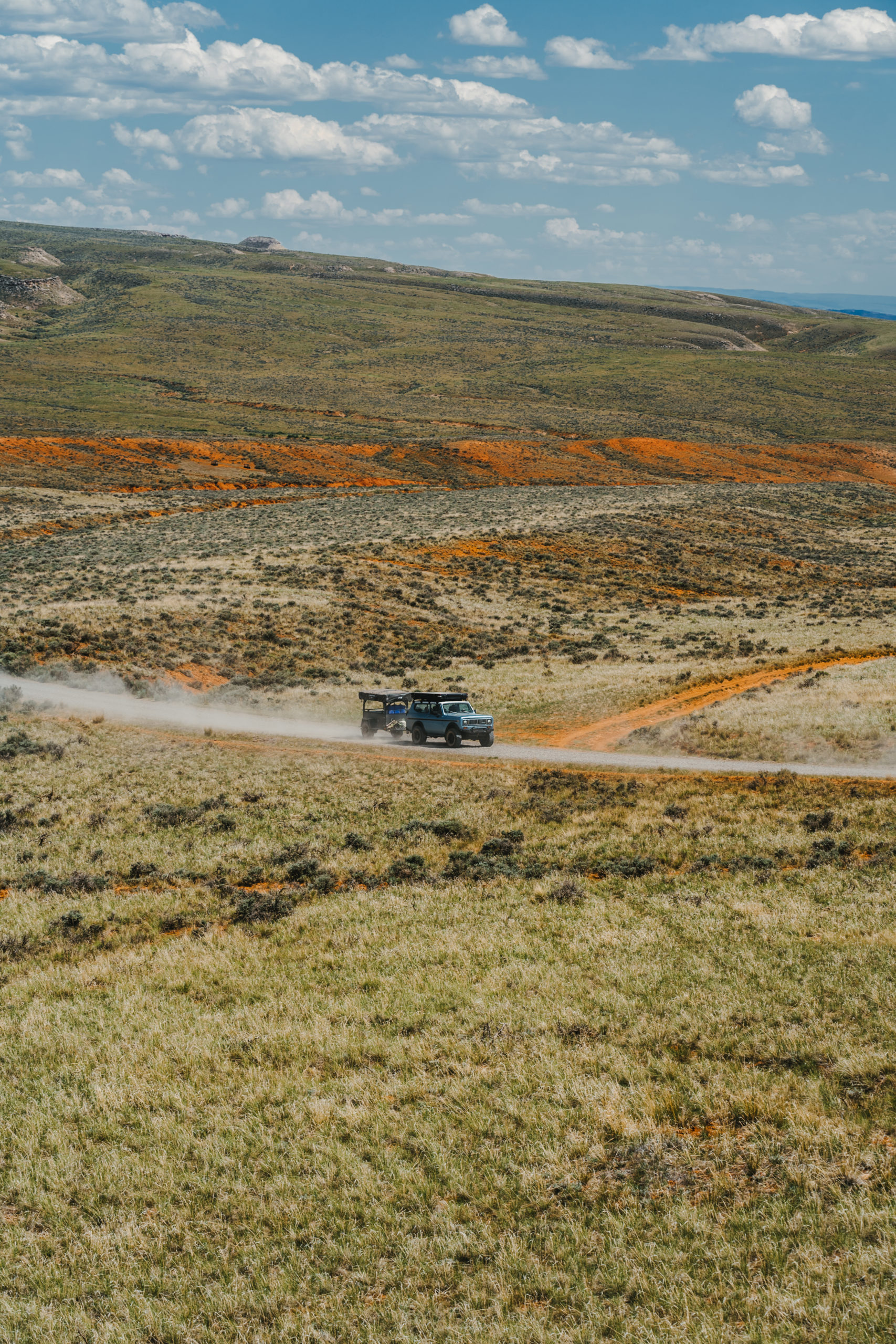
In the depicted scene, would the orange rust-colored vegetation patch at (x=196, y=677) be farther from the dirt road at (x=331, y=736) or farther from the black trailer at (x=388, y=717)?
the black trailer at (x=388, y=717)

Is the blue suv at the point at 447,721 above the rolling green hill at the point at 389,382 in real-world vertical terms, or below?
below

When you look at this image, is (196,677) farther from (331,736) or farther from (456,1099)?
(456,1099)

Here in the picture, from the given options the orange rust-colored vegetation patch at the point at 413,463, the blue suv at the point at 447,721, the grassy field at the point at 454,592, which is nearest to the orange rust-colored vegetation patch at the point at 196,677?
the grassy field at the point at 454,592

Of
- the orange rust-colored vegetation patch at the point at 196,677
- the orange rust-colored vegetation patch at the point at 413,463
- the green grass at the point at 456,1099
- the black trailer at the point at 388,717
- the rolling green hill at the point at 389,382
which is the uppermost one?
the rolling green hill at the point at 389,382

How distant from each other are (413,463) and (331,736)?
7270 cm

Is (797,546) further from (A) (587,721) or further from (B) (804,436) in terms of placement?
(B) (804,436)

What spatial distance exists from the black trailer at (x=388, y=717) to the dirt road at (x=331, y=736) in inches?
18.6

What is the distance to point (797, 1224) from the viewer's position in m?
7.19

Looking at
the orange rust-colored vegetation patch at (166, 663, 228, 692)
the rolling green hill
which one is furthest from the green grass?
the rolling green hill

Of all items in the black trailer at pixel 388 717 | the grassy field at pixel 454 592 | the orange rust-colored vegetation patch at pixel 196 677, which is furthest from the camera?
the grassy field at pixel 454 592

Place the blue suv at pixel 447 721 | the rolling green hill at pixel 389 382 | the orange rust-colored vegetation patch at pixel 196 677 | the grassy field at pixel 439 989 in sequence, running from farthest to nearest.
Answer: the rolling green hill at pixel 389 382 < the orange rust-colored vegetation patch at pixel 196 677 < the blue suv at pixel 447 721 < the grassy field at pixel 439 989

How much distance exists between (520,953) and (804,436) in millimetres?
123540

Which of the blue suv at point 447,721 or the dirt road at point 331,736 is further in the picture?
the blue suv at point 447,721

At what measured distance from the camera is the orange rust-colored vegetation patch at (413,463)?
3467 inches
